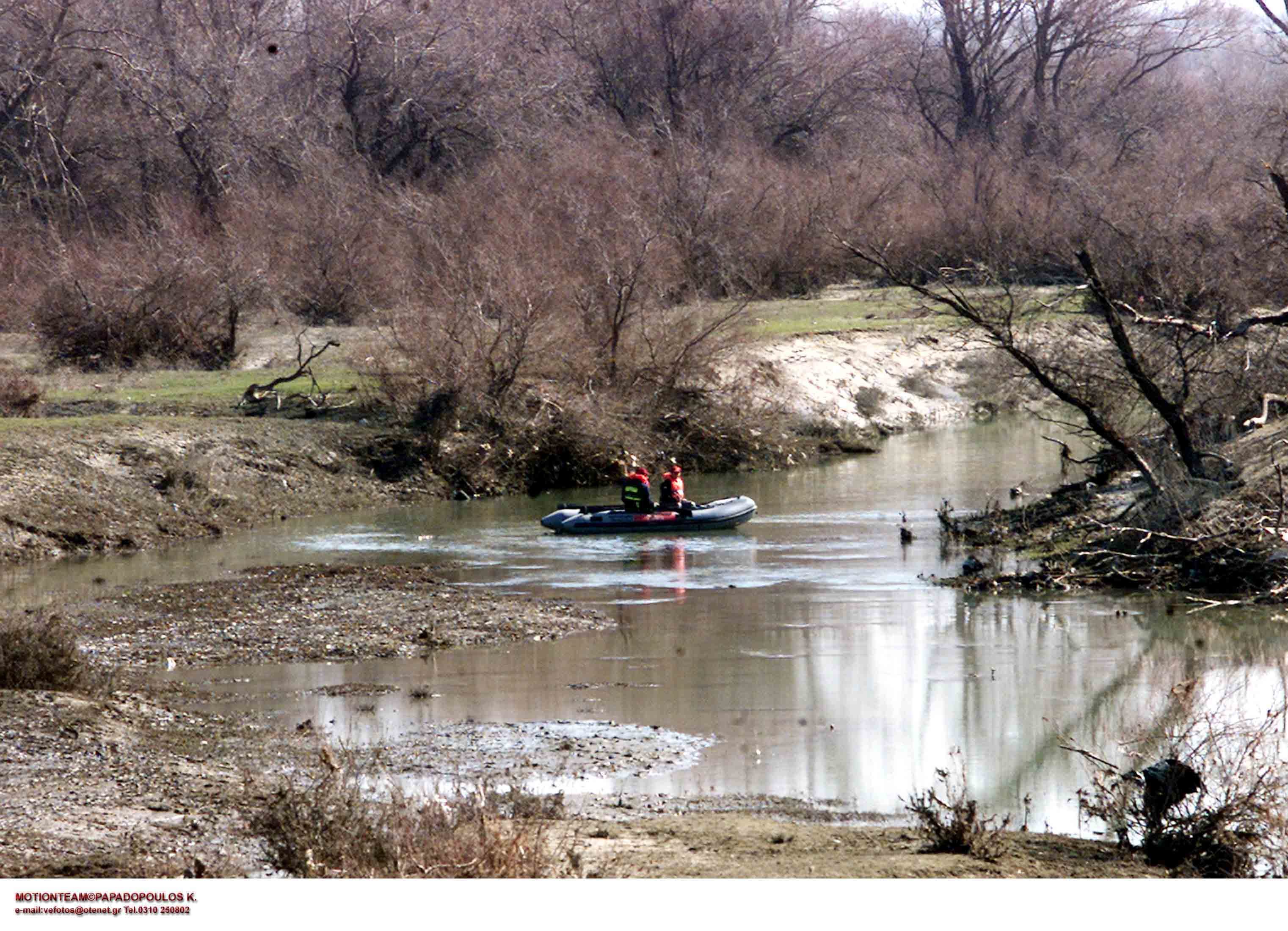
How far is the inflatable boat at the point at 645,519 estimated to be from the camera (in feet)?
82.4

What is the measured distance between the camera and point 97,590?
20141mm

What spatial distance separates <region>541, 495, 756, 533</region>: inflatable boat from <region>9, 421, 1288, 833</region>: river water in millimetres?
235

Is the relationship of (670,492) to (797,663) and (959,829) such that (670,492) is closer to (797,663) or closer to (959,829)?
(797,663)

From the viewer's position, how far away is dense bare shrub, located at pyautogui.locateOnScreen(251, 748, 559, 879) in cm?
694

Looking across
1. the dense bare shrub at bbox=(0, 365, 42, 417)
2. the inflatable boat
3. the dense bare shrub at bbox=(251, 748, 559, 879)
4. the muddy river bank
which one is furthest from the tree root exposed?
the dense bare shrub at bbox=(0, 365, 42, 417)

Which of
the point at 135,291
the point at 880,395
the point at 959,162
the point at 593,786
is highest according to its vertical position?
the point at 959,162

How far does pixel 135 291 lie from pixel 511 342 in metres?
9.85

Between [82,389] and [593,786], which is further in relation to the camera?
[82,389]

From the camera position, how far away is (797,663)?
15383mm

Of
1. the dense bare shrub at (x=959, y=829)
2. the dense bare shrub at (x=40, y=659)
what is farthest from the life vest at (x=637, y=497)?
the dense bare shrub at (x=959, y=829)

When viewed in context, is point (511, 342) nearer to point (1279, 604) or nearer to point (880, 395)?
point (880, 395)

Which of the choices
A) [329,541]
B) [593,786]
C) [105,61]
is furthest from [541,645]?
[105,61]

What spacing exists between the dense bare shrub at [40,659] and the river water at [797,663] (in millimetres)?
1335

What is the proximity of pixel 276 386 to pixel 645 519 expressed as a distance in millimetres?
10823
